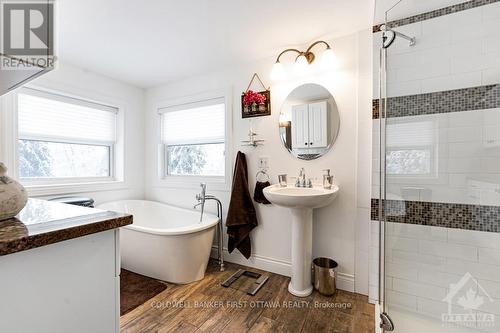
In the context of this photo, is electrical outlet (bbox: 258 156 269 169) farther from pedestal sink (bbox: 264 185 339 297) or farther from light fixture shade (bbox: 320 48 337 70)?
light fixture shade (bbox: 320 48 337 70)

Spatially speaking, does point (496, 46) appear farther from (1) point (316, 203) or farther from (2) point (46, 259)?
(2) point (46, 259)

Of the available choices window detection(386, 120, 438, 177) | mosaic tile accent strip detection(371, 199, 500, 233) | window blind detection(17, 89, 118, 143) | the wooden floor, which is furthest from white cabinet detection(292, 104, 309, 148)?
window blind detection(17, 89, 118, 143)

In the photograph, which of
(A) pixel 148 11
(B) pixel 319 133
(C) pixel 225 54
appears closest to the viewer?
(A) pixel 148 11

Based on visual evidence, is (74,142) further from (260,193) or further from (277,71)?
(277,71)

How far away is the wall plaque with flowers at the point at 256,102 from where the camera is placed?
2.30 meters

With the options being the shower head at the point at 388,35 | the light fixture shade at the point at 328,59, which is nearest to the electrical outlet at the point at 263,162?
the light fixture shade at the point at 328,59

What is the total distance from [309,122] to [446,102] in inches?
38.6

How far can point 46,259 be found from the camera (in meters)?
0.66

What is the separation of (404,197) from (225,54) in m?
2.01

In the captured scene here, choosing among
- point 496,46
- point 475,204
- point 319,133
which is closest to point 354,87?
point 319,133

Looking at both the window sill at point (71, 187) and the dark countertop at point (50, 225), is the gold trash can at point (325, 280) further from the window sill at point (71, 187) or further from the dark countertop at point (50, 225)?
the window sill at point (71, 187)

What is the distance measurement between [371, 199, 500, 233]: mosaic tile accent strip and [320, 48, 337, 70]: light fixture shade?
120cm

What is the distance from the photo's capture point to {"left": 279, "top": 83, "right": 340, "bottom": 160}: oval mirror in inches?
80.7

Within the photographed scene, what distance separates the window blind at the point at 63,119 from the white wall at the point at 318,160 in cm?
107
